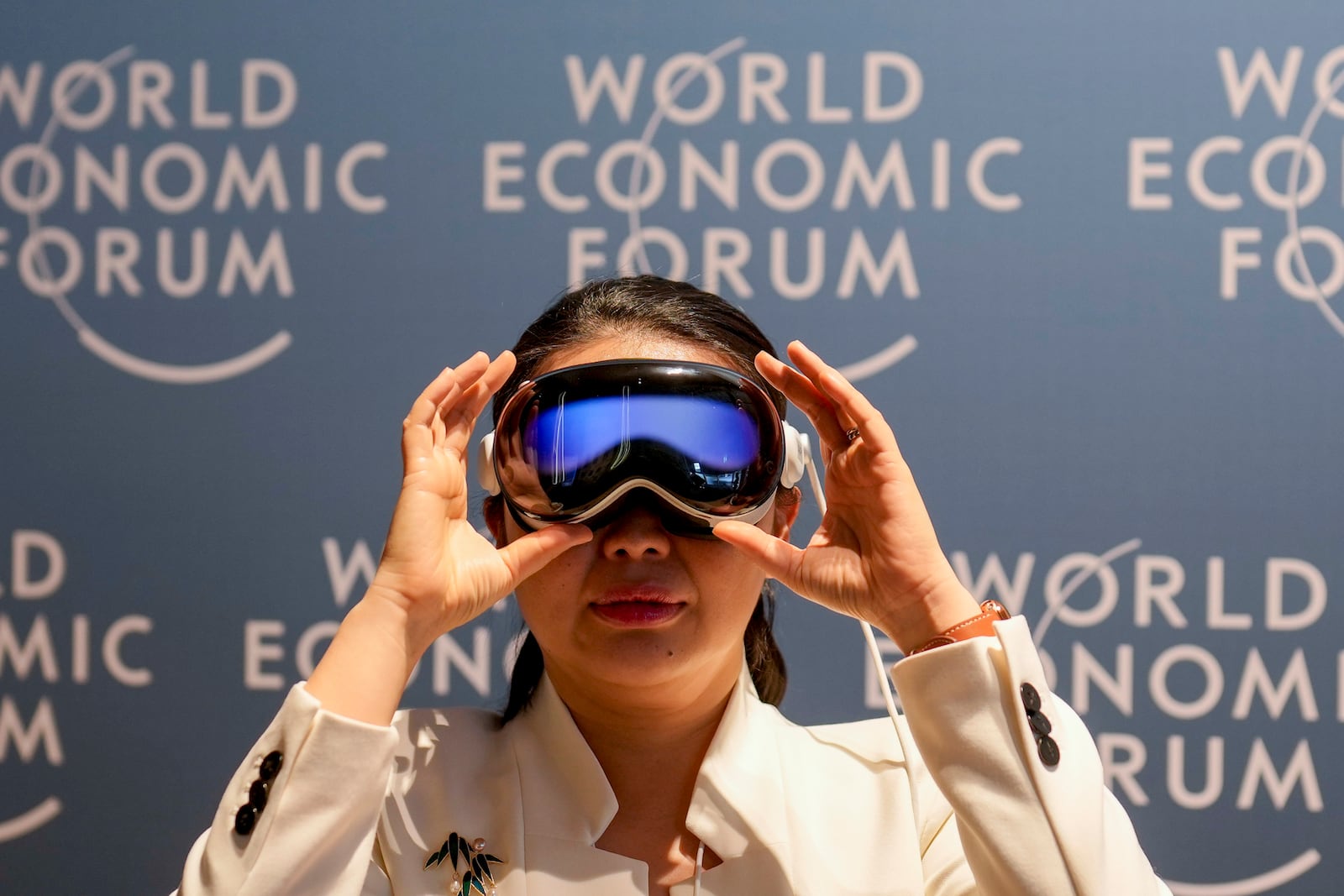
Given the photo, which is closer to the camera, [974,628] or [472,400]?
[974,628]

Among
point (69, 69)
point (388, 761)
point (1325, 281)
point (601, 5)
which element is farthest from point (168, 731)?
point (1325, 281)

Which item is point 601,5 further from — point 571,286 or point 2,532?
point 2,532

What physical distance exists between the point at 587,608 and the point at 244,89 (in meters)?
1.14

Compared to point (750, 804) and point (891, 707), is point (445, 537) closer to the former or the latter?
point (750, 804)

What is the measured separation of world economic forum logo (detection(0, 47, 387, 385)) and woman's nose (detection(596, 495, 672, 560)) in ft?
2.83

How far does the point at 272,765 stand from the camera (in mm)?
1022

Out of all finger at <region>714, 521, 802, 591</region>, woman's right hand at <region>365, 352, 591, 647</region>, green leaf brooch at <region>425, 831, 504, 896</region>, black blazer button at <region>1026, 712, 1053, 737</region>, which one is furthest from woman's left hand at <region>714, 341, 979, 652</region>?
green leaf brooch at <region>425, 831, 504, 896</region>

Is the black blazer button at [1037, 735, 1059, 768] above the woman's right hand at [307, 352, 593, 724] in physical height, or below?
below

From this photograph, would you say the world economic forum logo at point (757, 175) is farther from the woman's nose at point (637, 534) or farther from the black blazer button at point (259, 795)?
the black blazer button at point (259, 795)

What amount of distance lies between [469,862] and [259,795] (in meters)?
0.26

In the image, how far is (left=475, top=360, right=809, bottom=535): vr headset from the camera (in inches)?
44.9

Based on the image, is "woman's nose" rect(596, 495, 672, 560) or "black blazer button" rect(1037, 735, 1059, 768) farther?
"woman's nose" rect(596, 495, 672, 560)

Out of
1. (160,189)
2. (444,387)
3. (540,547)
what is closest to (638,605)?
(540,547)

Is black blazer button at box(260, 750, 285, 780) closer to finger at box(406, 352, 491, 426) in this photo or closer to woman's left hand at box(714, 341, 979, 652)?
finger at box(406, 352, 491, 426)
